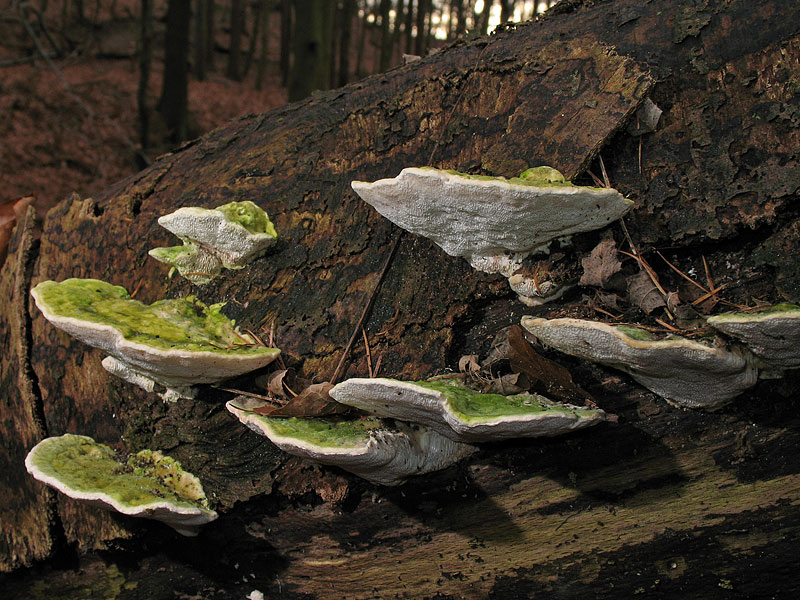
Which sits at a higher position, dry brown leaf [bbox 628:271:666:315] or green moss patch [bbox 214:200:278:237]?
green moss patch [bbox 214:200:278:237]

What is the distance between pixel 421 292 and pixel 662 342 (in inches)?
42.6

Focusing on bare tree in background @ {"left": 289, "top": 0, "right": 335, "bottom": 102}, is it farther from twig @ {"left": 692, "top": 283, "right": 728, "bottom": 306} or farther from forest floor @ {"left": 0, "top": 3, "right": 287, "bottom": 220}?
twig @ {"left": 692, "top": 283, "right": 728, "bottom": 306}

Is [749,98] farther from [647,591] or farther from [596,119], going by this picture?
[647,591]

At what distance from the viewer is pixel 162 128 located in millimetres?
13664

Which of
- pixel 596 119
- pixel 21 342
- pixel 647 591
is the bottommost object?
pixel 647 591

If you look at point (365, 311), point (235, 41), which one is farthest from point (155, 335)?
point (235, 41)

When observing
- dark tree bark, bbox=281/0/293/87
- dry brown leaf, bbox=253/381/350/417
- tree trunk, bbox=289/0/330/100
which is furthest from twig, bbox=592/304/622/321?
dark tree bark, bbox=281/0/293/87

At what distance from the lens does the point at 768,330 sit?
1.72 meters

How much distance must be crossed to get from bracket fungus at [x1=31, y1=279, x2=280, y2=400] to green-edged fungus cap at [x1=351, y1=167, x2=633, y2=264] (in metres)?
0.86

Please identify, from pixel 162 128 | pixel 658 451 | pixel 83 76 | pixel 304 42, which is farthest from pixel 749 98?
pixel 83 76

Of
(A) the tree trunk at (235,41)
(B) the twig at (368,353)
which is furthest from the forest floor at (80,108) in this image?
(B) the twig at (368,353)

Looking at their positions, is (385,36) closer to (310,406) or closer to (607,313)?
(607,313)

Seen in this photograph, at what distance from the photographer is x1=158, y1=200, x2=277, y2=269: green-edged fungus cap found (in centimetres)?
240

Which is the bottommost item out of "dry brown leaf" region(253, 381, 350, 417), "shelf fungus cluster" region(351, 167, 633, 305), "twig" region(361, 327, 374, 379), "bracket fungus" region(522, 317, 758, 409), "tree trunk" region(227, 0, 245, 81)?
"dry brown leaf" region(253, 381, 350, 417)
